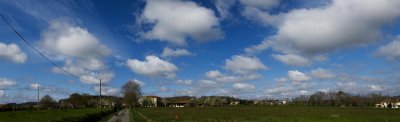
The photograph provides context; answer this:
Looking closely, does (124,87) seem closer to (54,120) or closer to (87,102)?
(87,102)

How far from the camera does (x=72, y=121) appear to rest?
3706 cm

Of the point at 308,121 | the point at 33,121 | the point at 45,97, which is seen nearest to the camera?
the point at 33,121

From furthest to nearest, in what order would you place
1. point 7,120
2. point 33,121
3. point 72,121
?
point 72,121 < point 33,121 < point 7,120

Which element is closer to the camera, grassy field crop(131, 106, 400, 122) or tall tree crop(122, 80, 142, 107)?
grassy field crop(131, 106, 400, 122)

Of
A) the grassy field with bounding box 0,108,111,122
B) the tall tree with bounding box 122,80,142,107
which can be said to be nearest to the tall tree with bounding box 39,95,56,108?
the tall tree with bounding box 122,80,142,107

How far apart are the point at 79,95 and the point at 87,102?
14.2 feet

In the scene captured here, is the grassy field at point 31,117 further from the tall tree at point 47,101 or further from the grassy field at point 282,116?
the tall tree at point 47,101

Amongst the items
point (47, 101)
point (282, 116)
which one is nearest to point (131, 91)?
point (47, 101)

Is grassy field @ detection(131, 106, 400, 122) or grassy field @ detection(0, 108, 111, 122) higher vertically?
grassy field @ detection(0, 108, 111, 122)

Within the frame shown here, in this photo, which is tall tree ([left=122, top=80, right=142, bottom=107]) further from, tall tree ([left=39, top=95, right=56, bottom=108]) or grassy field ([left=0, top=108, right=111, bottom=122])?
grassy field ([left=0, top=108, right=111, bottom=122])

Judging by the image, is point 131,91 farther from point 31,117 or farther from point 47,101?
point 31,117

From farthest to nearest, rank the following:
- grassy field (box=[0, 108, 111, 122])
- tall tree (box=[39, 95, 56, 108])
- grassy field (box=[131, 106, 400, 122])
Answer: tall tree (box=[39, 95, 56, 108])
grassy field (box=[131, 106, 400, 122])
grassy field (box=[0, 108, 111, 122])

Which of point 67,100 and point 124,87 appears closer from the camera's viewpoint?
point 124,87

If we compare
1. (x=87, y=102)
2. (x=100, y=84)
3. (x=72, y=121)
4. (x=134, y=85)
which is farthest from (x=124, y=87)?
(x=72, y=121)
